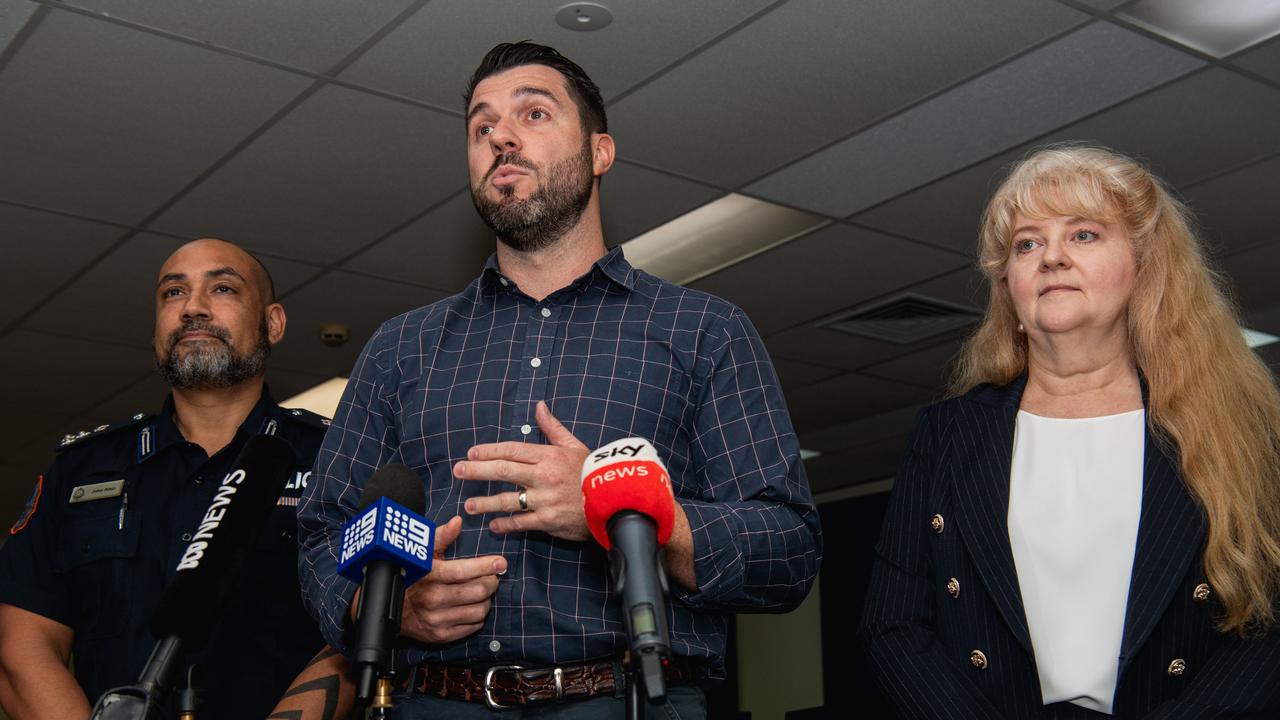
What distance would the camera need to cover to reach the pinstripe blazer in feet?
5.27

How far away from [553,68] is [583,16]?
1.58 metres

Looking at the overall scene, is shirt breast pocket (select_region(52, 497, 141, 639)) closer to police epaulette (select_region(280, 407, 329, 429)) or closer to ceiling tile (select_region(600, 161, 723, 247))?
police epaulette (select_region(280, 407, 329, 429))

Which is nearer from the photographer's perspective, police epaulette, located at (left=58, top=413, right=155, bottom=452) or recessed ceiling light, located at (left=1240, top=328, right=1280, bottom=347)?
police epaulette, located at (left=58, top=413, right=155, bottom=452)

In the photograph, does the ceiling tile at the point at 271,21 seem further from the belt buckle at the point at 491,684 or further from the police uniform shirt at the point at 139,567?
the belt buckle at the point at 491,684

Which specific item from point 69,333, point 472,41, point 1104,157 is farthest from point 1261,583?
point 69,333

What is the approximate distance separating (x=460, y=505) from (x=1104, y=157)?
3.70 ft

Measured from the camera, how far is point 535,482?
132 cm

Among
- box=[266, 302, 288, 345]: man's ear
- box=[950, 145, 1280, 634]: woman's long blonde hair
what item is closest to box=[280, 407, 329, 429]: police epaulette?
box=[266, 302, 288, 345]: man's ear

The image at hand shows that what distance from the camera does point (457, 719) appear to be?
1435mm

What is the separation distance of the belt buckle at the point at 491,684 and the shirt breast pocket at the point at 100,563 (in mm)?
989

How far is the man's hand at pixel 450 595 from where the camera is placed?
137 centimetres

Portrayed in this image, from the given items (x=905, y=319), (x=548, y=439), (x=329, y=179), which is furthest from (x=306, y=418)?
(x=905, y=319)

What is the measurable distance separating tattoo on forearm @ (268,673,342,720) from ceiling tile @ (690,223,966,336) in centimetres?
325

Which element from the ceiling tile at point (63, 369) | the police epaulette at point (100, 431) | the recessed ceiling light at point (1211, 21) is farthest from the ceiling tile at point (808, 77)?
the ceiling tile at point (63, 369)
